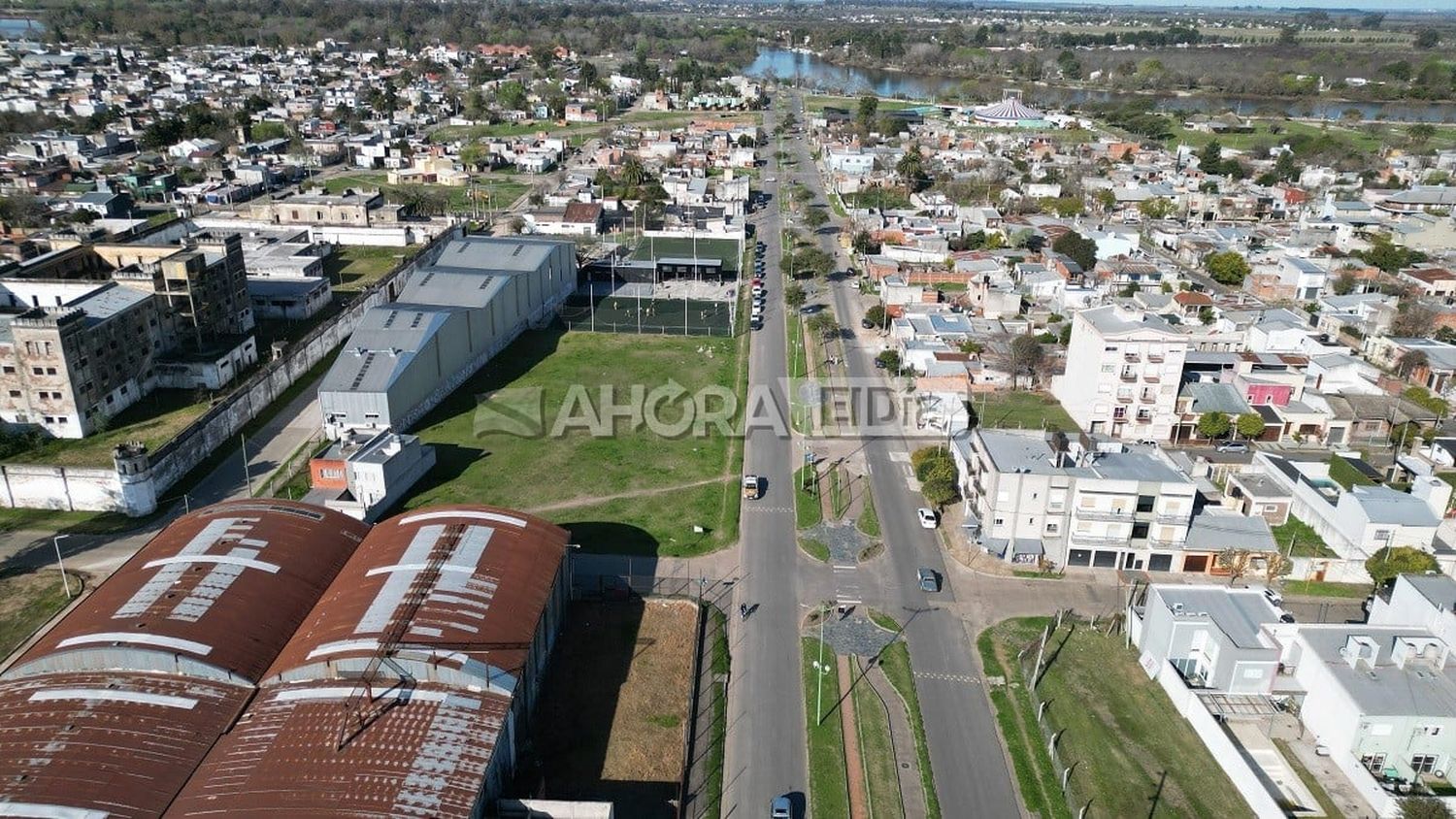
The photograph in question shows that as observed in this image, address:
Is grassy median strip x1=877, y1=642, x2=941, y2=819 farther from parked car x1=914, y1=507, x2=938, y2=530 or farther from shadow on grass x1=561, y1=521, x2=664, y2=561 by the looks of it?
shadow on grass x1=561, y1=521, x2=664, y2=561

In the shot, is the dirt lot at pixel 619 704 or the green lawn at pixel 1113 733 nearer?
the green lawn at pixel 1113 733

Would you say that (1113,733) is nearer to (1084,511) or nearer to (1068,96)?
(1084,511)

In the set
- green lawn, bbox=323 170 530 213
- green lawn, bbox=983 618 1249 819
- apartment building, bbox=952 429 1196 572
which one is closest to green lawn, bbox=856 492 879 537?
apartment building, bbox=952 429 1196 572

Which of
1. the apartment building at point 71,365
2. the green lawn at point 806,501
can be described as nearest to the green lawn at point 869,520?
the green lawn at point 806,501

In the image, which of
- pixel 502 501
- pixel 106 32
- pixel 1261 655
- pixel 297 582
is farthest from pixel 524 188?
pixel 106 32

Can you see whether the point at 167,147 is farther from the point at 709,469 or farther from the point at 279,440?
the point at 709,469

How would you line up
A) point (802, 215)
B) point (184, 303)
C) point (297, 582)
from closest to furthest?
point (297, 582) < point (184, 303) < point (802, 215)

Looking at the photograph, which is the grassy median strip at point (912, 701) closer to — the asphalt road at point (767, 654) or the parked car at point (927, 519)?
the asphalt road at point (767, 654)

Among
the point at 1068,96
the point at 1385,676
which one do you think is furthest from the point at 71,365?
the point at 1068,96
